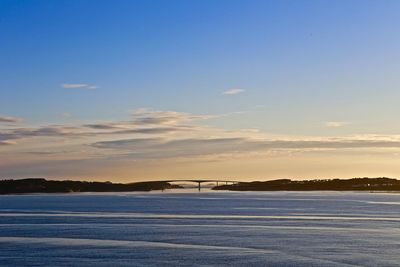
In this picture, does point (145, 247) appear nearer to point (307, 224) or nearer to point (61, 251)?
point (61, 251)

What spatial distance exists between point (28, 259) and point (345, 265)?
1560 centimetres

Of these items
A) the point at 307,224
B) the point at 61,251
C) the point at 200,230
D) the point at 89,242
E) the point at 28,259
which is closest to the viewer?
the point at 28,259

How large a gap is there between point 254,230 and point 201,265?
19778 mm

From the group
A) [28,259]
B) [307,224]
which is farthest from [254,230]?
[28,259]

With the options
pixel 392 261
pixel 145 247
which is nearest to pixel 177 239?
pixel 145 247

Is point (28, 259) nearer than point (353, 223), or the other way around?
point (28, 259)

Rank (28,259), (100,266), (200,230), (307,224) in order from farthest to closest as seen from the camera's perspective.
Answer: (307,224) < (200,230) < (28,259) < (100,266)

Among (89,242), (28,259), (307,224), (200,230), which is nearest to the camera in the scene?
(28,259)

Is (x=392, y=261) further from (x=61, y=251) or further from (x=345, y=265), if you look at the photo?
(x=61, y=251)

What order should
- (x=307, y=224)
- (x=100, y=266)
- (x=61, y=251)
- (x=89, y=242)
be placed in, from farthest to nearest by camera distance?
(x=307, y=224) < (x=89, y=242) < (x=61, y=251) < (x=100, y=266)

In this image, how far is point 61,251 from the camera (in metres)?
38.7

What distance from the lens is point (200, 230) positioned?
52.3 meters

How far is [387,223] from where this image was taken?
61.2 metres

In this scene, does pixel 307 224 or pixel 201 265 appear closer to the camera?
pixel 201 265
